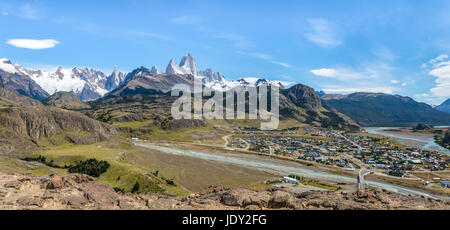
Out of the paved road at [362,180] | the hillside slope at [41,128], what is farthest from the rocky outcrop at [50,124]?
the paved road at [362,180]

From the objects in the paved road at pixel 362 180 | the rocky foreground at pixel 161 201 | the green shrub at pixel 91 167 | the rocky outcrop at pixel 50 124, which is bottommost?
the paved road at pixel 362 180

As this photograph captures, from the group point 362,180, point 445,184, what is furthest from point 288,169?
point 445,184

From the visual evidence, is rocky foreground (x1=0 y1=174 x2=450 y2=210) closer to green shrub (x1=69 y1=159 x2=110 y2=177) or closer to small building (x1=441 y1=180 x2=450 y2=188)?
green shrub (x1=69 y1=159 x2=110 y2=177)

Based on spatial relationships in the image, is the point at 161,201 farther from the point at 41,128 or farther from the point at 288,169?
the point at 41,128

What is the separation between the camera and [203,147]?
527 ft

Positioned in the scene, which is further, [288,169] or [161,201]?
[288,169]

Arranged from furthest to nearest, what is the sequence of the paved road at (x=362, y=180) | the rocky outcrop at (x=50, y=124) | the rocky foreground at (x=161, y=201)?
the rocky outcrop at (x=50, y=124) < the paved road at (x=362, y=180) < the rocky foreground at (x=161, y=201)

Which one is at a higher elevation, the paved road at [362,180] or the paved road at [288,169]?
the paved road at [362,180]

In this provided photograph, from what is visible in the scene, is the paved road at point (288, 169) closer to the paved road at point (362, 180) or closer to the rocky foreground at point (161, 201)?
the paved road at point (362, 180)

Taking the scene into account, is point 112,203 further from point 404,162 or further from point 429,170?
point 404,162

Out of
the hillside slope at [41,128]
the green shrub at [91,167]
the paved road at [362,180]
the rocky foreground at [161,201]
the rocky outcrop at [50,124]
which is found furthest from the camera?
the rocky outcrop at [50,124]

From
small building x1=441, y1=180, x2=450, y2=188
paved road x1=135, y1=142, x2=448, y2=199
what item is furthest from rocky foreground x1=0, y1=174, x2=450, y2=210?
small building x1=441, y1=180, x2=450, y2=188
